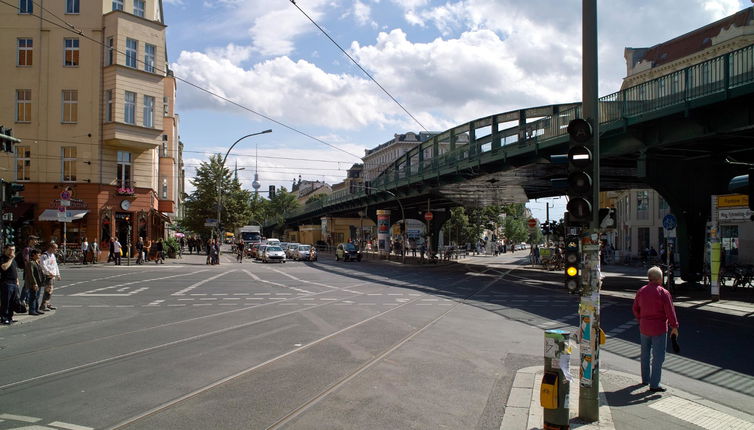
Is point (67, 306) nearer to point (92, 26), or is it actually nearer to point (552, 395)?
point (552, 395)

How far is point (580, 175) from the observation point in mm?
6664

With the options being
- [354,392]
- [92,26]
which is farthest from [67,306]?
[92,26]

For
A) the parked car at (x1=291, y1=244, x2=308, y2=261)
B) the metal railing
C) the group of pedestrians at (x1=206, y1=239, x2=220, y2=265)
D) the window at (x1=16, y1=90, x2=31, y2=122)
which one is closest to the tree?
the parked car at (x1=291, y1=244, x2=308, y2=261)

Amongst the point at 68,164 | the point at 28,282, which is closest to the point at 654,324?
the point at 28,282

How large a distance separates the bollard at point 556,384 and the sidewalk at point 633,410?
389 millimetres

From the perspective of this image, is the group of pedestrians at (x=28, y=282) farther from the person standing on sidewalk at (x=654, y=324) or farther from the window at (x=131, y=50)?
the window at (x=131, y=50)

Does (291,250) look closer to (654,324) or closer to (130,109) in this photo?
(130,109)

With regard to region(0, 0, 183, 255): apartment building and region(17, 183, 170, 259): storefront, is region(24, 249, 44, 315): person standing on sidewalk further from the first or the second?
region(0, 0, 183, 255): apartment building

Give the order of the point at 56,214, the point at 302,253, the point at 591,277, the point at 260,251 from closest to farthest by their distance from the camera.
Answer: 1. the point at 591,277
2. the point at 56,214
3. the point at 260,251
4. the point at 302,253

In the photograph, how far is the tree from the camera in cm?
5641

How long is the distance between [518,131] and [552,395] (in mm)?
23276

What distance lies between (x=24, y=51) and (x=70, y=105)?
4.38 metres

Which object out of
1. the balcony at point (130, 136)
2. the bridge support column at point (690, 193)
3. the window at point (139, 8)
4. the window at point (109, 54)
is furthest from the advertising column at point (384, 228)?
the bridge support column at point (690, 193)

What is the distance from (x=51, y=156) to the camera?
3712 cm
